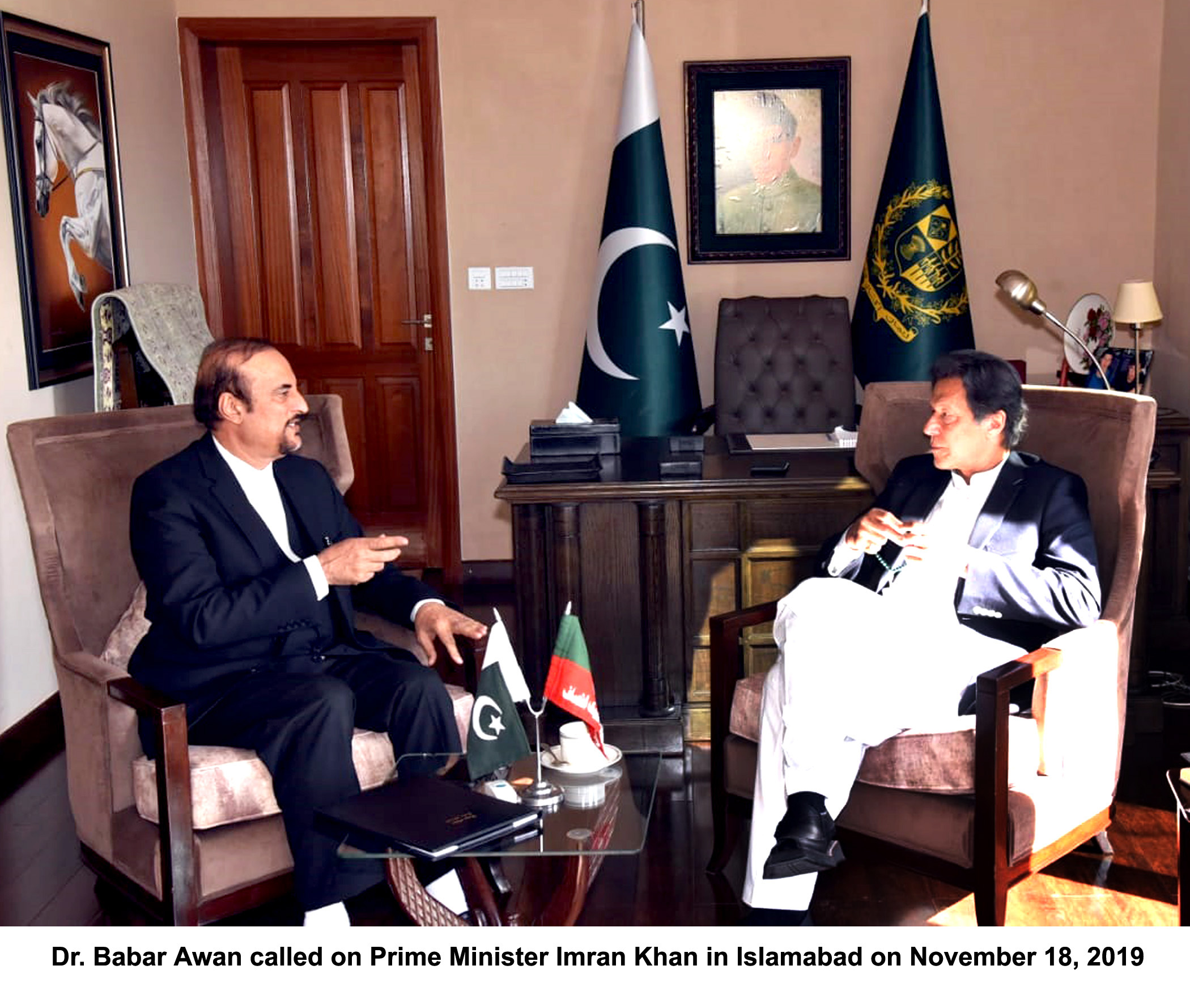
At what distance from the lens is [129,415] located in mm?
2936

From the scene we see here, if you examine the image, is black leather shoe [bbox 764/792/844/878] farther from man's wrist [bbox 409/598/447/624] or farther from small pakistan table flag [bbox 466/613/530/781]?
man's wrist [bbox 409/598/447/624]

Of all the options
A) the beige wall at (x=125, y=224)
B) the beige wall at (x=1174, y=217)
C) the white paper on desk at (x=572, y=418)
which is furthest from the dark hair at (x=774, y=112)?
the beige wall at (x=125, y=224)

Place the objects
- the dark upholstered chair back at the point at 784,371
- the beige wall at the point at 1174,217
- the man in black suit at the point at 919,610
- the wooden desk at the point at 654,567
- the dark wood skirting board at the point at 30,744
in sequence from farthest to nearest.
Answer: the dark upholstered chair back at the point at 784,371, the beige wall at the point at 1174,217, the dark wood skirting board at the point at 30,744, the wooden desk at the point at 654,567, the man in black suit at the point at 919,610

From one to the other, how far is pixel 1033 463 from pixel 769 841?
0.97 m

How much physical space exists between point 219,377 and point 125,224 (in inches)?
93.6

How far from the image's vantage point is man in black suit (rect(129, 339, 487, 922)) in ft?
8.05

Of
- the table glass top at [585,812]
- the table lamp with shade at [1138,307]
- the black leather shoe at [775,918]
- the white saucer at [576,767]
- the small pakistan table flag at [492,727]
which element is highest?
the table lamp with shade at [1138,307]

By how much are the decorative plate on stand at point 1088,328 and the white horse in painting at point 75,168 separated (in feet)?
10.8

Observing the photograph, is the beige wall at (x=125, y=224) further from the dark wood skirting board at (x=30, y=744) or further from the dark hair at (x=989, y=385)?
the dark hair at (x=989, y=385)

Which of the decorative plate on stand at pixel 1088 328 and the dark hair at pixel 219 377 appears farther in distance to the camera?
the decorative plate on stand at pixel 1088 328

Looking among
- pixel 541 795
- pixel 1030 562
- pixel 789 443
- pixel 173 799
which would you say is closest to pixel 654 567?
pixel 789 443

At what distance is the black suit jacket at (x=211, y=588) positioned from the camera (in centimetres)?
254

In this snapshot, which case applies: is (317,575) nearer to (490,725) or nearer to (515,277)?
(490,725)

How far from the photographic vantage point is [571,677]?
7.19 feet
